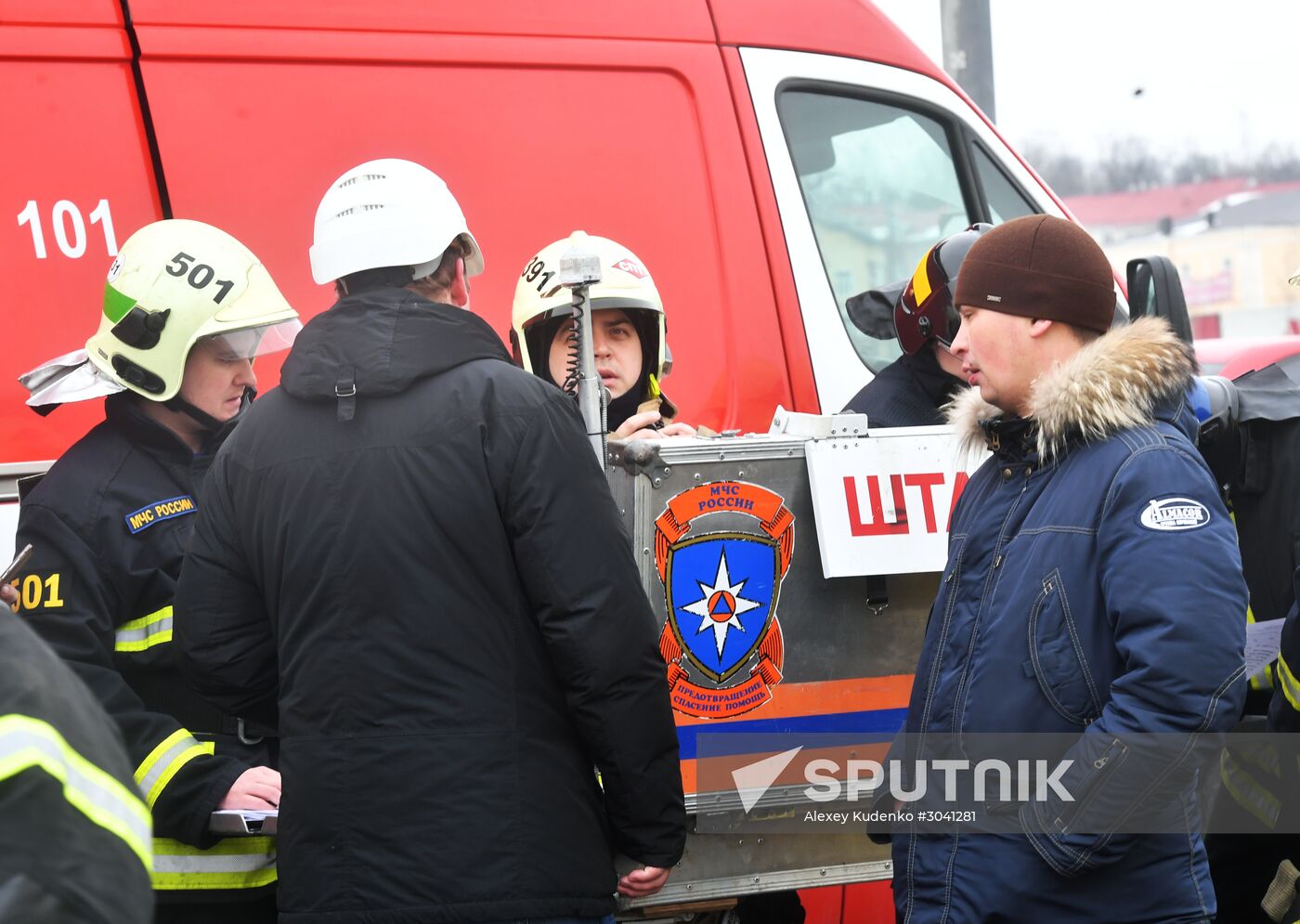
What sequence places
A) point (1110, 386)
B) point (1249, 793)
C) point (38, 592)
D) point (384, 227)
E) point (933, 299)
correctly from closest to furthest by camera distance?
point (1110, 386) < point (384, 227) < point (38, 592) < point (1249, 793) < point (933, 299)

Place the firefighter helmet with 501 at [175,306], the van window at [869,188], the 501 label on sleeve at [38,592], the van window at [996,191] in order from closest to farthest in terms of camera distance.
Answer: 1. the 501 label on sleeve at [38,592]
2. the firefighter helmet with 501 at [175,306]
3. the van window at [869,188]
4. the van window at [996,191]

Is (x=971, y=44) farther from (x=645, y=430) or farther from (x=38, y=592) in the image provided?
(x=38, y=592)

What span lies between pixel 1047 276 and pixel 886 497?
2.07 feet

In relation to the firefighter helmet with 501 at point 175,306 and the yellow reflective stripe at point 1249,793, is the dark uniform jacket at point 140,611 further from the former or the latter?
the yellow reflective stripe at point 1249,793

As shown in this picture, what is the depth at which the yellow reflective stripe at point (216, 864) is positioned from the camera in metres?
2.52

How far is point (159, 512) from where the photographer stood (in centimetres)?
255

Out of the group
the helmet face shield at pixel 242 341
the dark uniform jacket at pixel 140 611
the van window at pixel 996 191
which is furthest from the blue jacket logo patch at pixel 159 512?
the van window at pixel 996 191

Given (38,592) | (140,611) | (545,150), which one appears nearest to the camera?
(38,592)

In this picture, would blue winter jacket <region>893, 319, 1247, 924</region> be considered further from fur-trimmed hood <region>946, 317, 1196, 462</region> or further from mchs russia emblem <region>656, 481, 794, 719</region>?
mchs russia emblem <region>656, 481, 794, 719</region>

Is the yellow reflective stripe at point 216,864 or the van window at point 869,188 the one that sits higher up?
the van window at point 869,188

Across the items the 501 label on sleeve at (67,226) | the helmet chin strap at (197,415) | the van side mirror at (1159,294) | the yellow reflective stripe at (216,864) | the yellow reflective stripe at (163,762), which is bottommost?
the yellow reflective stripe at (216,864)

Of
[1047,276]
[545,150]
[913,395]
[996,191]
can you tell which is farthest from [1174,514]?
[996,191]

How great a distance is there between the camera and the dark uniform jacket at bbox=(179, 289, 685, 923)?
2107mm

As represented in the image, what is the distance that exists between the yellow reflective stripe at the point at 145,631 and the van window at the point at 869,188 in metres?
1.99
